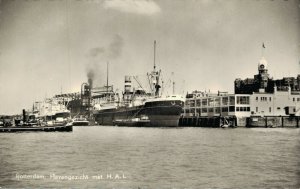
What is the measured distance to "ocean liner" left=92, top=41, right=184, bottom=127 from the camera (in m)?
102

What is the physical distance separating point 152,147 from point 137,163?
11.9 metres

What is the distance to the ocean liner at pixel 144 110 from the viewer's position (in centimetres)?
10181

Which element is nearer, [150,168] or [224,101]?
[150,168]

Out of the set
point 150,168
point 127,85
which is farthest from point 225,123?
point 150,168

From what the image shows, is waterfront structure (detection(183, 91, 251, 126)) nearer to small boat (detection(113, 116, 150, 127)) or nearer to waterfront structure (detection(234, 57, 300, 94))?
waterfront structure (detection(234, 57, 300, 94))

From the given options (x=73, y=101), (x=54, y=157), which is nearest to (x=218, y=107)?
(x=73, y=101)

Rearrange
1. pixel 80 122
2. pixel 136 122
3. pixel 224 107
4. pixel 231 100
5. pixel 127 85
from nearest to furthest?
1. pixel 136 122
2. pixel 231 100
3. pixel 224 107
4. pixel 127 85
5. pixel 80 122

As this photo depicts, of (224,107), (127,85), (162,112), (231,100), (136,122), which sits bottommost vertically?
(136,122)

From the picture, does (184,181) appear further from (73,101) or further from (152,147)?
(73,101)

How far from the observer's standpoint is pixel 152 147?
44.5 metres

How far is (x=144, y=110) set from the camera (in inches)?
4254

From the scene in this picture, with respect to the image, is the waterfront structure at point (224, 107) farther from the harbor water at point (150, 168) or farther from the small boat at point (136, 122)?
the harbor water at point (150, 168)

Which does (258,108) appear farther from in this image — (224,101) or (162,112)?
(162,112)

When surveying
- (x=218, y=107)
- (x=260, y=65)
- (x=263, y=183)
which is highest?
(x=260, y=65)
